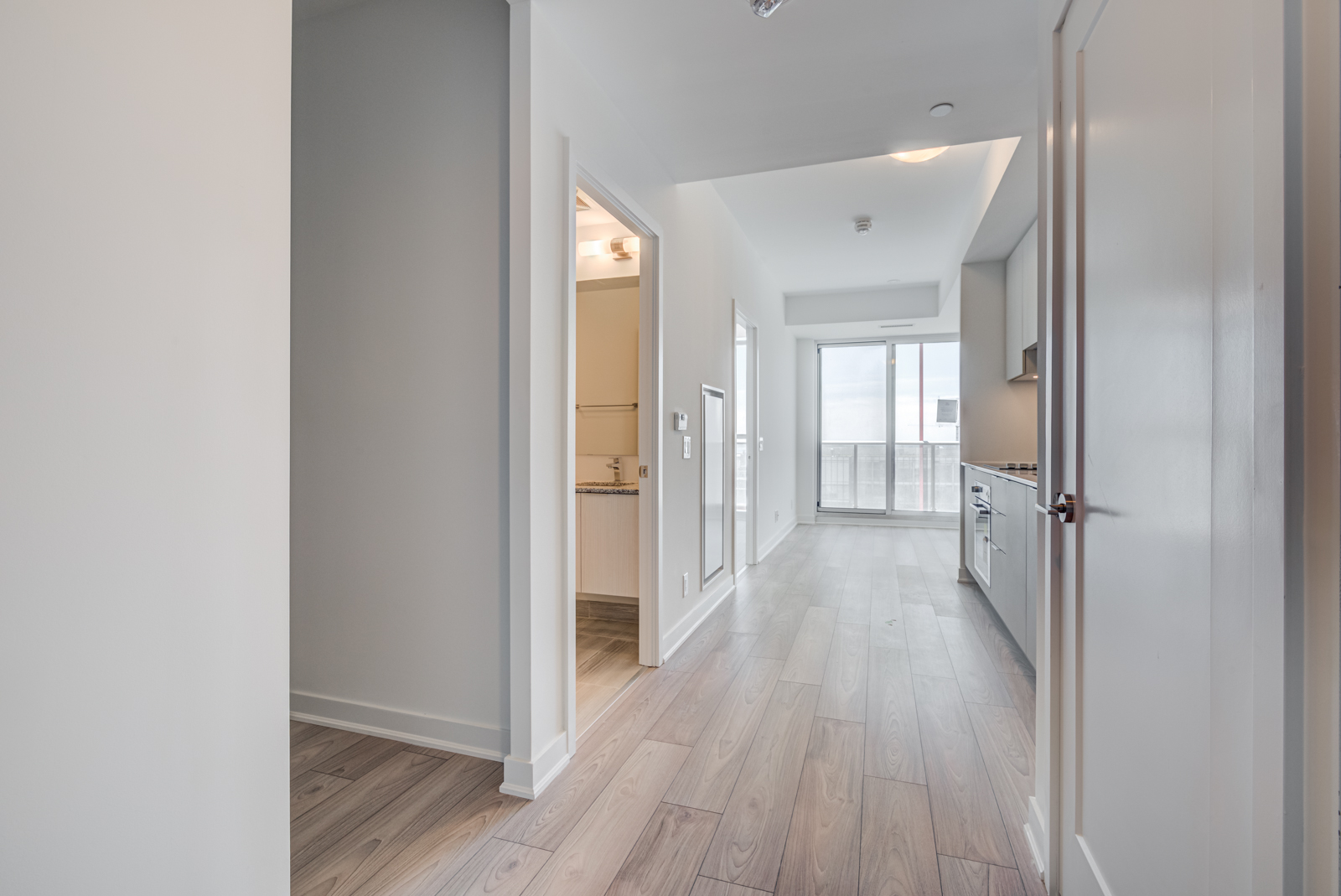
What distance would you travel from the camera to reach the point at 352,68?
7.18 ft

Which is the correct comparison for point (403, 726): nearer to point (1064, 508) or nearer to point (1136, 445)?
point (1064, 508)

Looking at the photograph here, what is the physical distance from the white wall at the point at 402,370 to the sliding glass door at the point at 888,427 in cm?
650

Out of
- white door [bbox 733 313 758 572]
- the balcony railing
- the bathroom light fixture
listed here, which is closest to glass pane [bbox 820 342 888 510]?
the balcony railing

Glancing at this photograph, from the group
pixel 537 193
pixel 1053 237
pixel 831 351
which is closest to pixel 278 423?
pixel 537 193

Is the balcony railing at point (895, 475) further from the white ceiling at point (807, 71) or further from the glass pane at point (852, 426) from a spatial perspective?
the white ceiling at point (807, 71)

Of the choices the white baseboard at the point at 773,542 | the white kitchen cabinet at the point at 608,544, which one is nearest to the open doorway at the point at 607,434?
the white kitchen cabinet at the point at 608,544

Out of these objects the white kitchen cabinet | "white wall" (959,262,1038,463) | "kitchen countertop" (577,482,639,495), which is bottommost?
the white kitchen cabinet

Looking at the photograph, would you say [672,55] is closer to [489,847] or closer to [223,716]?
[223,716]

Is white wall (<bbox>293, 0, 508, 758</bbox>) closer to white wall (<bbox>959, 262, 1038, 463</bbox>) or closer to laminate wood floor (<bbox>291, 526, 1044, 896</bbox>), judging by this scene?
laminate wood floor (<bbox>291, 526, 1044, 896</bbox>)

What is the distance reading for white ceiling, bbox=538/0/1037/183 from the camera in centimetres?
194

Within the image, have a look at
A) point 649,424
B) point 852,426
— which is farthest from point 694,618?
point 852,426

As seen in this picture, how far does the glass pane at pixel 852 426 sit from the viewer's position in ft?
25.4

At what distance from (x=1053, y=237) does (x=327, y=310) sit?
2268 mm

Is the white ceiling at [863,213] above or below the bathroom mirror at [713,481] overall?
above
